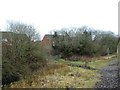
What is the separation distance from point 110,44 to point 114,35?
2969 millimetres

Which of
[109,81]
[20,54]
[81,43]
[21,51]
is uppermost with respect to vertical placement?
[81,43]

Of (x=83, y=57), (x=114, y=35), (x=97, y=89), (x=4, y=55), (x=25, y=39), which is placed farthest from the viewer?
(x=114, y=35)

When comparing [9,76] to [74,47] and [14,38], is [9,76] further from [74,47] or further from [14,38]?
[74,47]

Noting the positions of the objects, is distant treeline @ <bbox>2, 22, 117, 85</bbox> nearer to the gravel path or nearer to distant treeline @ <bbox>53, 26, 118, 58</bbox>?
distant treeline @ <bbox>53, 26, 118, 58</bbox>

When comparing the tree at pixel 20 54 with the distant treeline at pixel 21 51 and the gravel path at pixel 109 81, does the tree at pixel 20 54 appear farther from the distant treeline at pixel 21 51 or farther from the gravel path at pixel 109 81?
the gravel path at pixel 109 81

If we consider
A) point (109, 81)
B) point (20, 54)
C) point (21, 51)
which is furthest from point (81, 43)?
point (109, 81)

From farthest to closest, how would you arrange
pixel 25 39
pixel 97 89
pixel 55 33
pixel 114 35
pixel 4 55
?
pixel 114 35 < pixel 55 33 < pixel 25 39 < pixel 4 55 < pixel 97 89

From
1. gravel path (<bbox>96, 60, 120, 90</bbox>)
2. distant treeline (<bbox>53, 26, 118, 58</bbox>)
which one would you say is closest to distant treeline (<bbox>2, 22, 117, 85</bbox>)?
distant treeline (<bbox>53, 26, 118, 58</bbox>)

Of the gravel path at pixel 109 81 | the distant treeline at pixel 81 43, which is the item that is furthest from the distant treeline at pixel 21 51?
the gravel path at pixel 109 81

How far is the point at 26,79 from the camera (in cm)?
1669

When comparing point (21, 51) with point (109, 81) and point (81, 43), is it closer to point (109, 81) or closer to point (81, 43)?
point (109, 81)

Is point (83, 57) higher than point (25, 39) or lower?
lower

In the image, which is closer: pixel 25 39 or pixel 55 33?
pixel 25 39

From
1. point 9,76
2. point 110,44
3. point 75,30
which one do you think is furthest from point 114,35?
point 9,76
